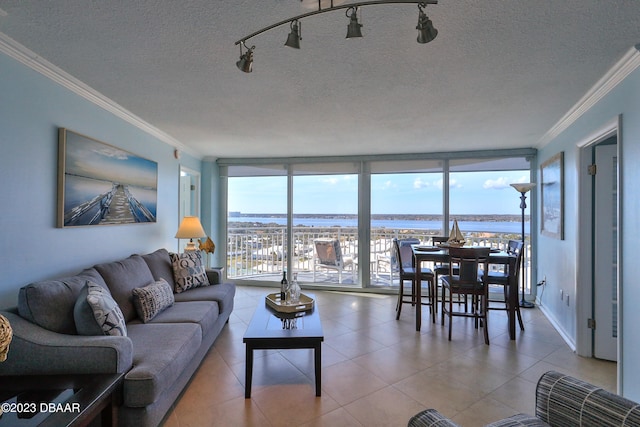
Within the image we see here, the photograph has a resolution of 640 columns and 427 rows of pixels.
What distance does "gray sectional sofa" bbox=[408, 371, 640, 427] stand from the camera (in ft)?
3.66

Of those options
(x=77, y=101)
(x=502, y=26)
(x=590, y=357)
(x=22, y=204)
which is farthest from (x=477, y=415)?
(x=77, y=101)

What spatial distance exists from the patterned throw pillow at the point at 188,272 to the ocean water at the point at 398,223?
6.49ft

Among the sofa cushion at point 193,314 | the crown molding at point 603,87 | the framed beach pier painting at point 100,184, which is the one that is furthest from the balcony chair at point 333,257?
the crown molding at point 603,87

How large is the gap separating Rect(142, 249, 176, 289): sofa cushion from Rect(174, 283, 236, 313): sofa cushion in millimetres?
236

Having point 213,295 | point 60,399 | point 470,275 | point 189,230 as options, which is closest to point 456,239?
point 470,275

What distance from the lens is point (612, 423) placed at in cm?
111

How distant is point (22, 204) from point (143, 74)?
1.21 m

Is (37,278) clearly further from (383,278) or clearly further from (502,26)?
(383,278)

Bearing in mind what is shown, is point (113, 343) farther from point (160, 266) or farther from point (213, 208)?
point (213, 208)

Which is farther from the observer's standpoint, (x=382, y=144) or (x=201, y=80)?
(x=382, y=144)

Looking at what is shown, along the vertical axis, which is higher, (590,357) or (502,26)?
(502,26)

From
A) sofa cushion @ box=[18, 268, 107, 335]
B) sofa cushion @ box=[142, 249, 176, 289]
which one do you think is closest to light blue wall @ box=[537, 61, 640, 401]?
sofa cushion @ box=[18, 268, 107, 335]

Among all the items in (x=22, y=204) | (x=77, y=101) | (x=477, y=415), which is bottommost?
(x=477, y=415)

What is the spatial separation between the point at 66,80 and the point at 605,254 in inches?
189
